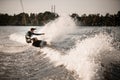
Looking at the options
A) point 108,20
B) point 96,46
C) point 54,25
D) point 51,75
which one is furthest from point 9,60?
point 108,20

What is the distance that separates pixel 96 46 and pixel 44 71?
553cm

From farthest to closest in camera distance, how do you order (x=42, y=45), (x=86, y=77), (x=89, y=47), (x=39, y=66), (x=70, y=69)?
(x=42, y=45) < (x=89, y=47) < (x=39, y=66) < (x=70, y=69) < (x=86, y=77)

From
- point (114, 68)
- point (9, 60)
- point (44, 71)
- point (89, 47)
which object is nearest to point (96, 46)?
point (89, 47)

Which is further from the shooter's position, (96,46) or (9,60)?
(96,46)

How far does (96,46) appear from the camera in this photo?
40.9 feet

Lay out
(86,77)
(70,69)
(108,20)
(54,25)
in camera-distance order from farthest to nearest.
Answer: (108,20) < (54,25) < (70,69) < (86,77)

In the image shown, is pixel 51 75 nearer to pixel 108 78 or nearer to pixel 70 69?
pixel 70 69

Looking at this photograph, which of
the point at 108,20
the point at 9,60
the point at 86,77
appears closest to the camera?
the point at 86,77

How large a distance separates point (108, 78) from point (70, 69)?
6.89 feet

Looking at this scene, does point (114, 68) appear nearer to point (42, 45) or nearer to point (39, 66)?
point (39, 66)

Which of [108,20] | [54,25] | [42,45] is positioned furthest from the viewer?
[108,20]

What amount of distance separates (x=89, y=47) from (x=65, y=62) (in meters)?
3.18

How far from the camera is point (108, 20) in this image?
142375 mm

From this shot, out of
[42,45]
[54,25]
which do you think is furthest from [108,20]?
[42,45]
